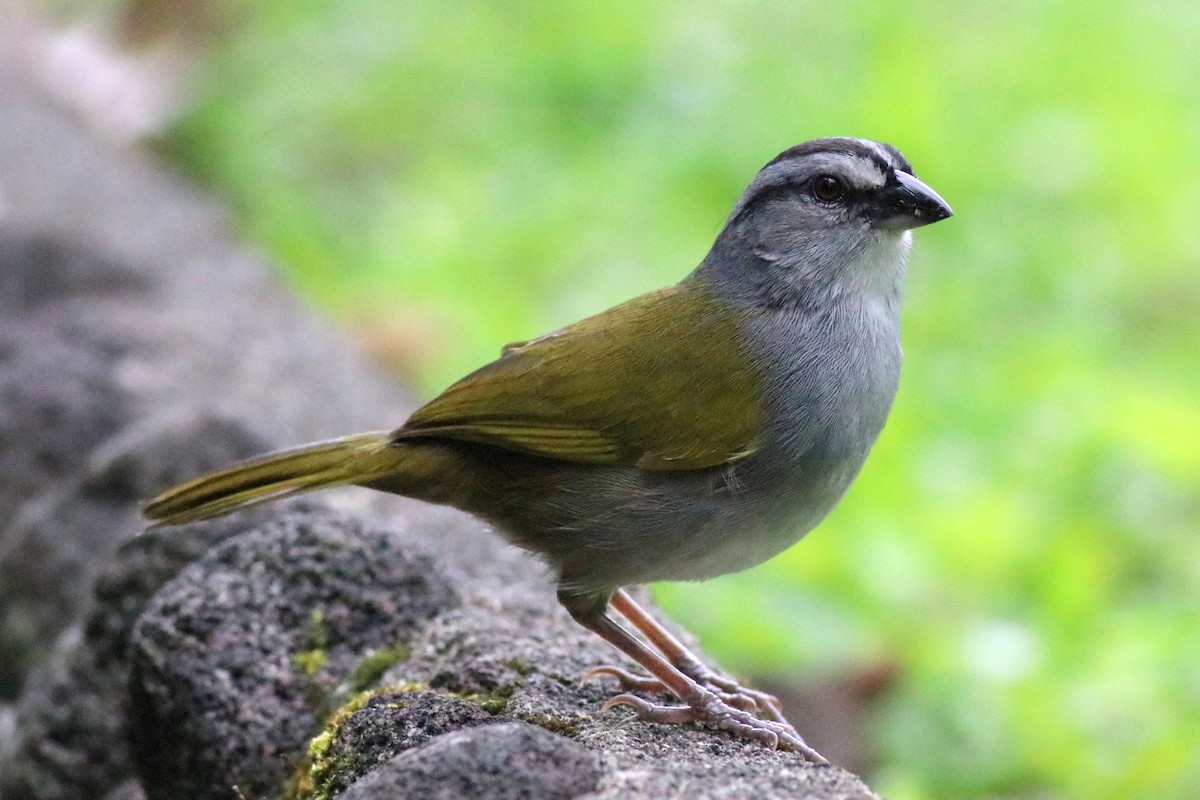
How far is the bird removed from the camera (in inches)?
137

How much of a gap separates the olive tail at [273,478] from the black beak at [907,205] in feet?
4.15

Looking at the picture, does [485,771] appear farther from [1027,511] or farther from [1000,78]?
[1000,78]

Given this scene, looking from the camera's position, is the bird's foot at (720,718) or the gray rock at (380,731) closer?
the gray rock at (380,731)

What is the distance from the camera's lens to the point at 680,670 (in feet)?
11.9

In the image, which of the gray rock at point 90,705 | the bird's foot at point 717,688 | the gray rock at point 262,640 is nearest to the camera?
the gray rock at point 262,640

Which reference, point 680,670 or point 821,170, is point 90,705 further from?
point 821,170

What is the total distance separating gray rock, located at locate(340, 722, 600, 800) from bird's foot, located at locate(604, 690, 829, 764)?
2.04 ft

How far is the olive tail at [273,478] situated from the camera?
11.7ft

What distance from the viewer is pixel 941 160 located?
26.9ft

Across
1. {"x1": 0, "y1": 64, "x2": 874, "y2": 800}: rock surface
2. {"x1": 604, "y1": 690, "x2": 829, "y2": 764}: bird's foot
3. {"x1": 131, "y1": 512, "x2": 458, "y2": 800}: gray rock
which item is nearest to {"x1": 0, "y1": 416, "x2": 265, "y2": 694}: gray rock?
{"x1": 0, "y1": 64, "x2": 874, "y2": 800}: rock surface

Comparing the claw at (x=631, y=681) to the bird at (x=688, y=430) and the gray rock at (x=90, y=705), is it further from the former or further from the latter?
the gray rock at (x=90, y=705)

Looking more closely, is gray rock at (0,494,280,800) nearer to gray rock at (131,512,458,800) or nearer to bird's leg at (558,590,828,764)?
gray rock at (131,512,458,800)

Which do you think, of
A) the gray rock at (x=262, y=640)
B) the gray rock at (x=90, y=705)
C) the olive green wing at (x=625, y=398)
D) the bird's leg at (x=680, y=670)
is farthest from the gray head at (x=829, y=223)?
the gray rock at (x=90, y=705)

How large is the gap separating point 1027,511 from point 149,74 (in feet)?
18.3
